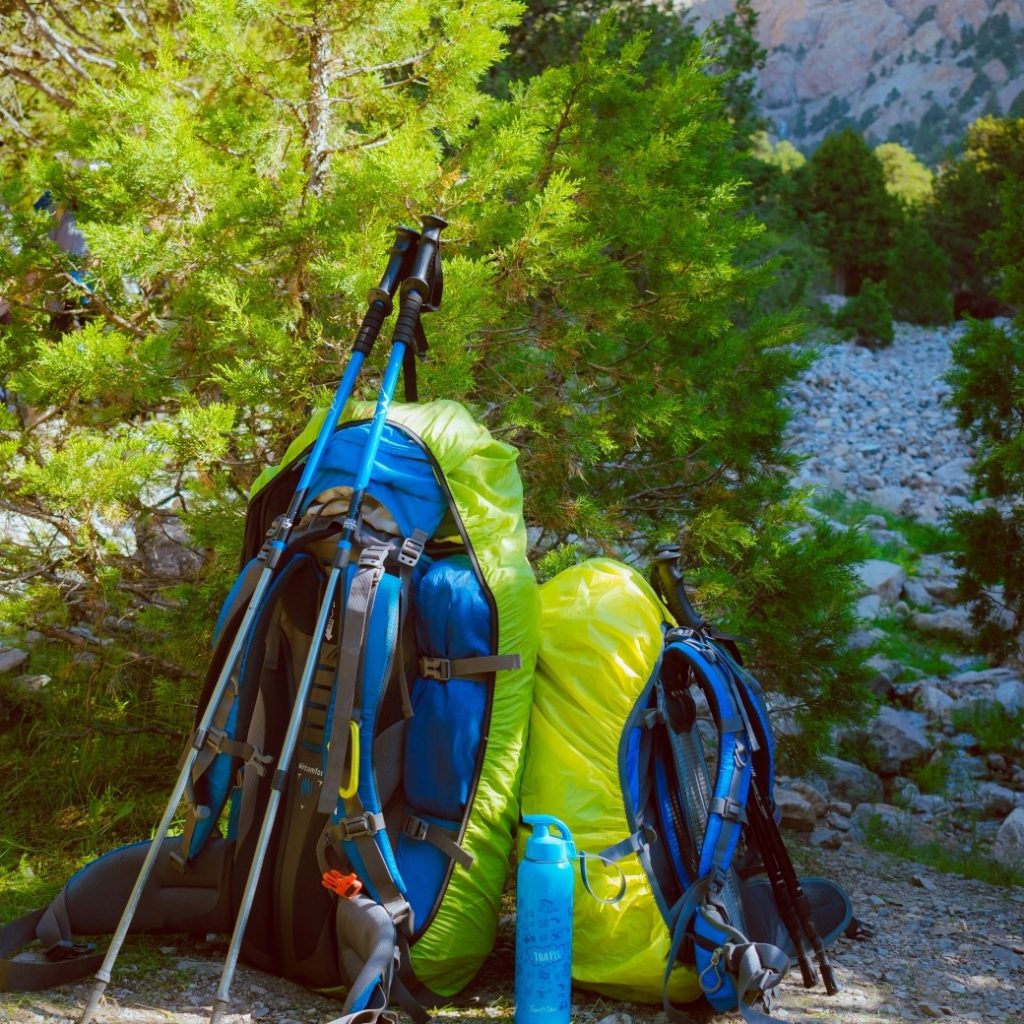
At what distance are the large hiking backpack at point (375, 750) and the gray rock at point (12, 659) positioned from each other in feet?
6.31

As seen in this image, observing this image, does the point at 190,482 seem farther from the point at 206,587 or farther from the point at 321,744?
the point at 321,744

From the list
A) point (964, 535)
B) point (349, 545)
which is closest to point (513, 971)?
point (349, 545)

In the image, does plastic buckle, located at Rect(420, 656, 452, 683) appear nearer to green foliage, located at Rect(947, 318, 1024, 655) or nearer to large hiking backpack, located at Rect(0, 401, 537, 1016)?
large hiking backpack, located at Rect(0, 401, 537, 1016)

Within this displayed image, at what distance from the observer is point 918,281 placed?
22.1m

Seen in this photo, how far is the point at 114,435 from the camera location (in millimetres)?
3389

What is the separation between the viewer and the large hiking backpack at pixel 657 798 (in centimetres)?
246

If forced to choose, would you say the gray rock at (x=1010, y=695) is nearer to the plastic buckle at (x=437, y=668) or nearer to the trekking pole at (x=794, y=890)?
the trekking pole at (x=794, y=890)

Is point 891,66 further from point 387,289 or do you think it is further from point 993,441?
point 387,289

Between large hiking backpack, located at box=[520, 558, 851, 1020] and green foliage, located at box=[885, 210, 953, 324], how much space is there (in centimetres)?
2116

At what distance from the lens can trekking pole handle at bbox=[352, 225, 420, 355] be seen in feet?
9.21

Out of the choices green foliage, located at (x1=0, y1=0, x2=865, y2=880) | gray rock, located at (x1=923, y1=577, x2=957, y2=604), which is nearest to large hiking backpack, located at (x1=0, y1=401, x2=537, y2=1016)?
green foliage, located at (x1=0, y1=0, x2=865, y2=880)

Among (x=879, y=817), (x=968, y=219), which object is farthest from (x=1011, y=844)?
(x=968, y=219)

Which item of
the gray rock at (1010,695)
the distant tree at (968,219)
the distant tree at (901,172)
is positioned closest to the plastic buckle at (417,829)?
the gray rock at (1010,695)

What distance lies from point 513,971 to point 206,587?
4.69 feet
